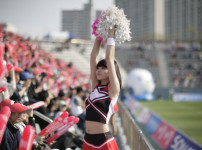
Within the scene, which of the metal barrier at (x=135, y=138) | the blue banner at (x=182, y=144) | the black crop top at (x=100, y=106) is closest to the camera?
the black crop top at (x=100, y=106)

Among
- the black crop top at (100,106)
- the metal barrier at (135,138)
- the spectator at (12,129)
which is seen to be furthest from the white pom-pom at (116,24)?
the metal barrier at (135,138)

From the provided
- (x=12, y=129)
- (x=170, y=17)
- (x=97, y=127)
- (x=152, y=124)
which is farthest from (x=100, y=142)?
(x=170, y=17)

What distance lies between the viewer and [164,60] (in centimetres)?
3238

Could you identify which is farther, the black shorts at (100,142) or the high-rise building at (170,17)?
the high-rise building at (170,17)

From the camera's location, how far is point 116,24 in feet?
8.01

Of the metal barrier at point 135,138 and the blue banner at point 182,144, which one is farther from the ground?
the metal barrier at point 135,138

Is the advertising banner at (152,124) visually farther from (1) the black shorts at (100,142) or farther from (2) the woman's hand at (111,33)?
(2) the woman's hand at (111,33)

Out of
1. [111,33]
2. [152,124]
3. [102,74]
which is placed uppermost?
[111,33]

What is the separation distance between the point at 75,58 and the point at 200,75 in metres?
14.2

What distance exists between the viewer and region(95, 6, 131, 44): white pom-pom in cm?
243

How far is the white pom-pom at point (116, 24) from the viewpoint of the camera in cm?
243

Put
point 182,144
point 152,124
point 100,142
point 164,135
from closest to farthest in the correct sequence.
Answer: point 100,142
point 182,144
point 164,135
point 152,124

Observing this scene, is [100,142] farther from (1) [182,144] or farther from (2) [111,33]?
(1) [182,144]

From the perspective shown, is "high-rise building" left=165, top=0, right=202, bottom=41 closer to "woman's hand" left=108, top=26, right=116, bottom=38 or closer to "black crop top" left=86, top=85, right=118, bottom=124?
"woman's hand" left=108, top=26, right=116, bottom=38
